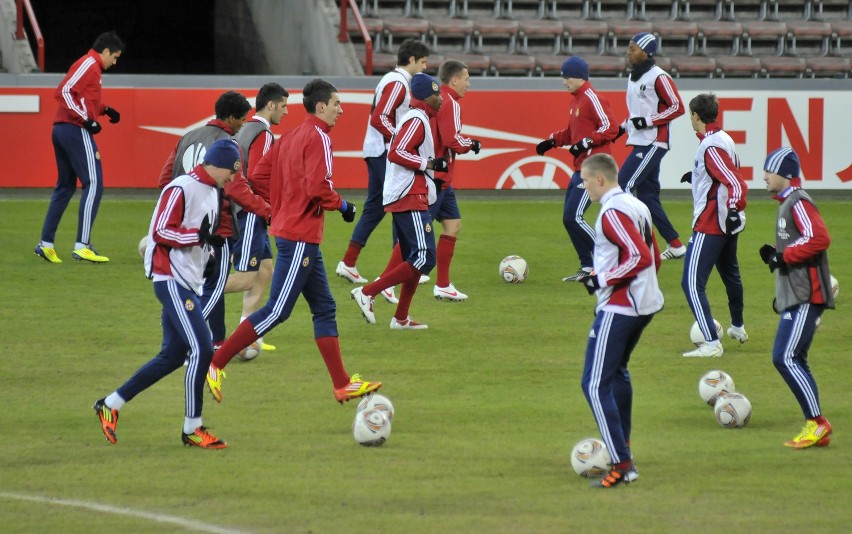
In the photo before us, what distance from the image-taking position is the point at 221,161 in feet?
26.0

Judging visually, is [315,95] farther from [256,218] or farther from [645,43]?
[645,43]

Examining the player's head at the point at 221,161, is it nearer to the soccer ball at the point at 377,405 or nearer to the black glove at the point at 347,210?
the black glove at the point at 347,210

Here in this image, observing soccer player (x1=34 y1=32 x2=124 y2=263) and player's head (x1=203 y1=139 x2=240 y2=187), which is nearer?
player's head (x1=203 y1=139 x2=240 y2=187)

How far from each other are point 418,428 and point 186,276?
1766 mm

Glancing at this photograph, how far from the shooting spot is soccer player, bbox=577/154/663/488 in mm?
7000

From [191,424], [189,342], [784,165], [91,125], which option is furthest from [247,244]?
[91,125]

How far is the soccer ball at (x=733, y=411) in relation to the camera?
8.44 meters

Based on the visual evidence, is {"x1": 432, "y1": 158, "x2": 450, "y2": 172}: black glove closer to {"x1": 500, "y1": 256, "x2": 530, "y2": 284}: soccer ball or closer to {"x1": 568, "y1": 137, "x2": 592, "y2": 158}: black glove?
{"x1": 568, "y1": 137, "x2": 592, "y2": 158}: black glove

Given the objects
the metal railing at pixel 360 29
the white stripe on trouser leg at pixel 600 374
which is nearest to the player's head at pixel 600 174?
the white stripe on trouser leg at pixel 600 374

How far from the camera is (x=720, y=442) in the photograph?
8.14m

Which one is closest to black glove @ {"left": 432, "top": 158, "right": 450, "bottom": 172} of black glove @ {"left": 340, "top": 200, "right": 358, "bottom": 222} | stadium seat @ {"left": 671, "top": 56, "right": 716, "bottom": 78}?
black glove @ {"left": 340, "top": 200, "right": 358, "bottom": 222}

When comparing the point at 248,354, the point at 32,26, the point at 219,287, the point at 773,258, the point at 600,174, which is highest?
the point at 600,174

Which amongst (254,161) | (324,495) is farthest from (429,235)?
(324,495)

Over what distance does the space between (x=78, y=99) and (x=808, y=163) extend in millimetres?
11463
